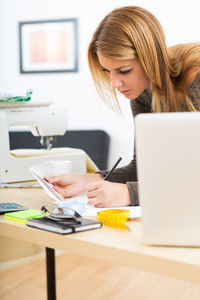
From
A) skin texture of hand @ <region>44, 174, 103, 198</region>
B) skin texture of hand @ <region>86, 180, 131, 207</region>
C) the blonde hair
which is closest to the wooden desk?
skin texture of hand @ <region>86, 180, 131, 207</region>

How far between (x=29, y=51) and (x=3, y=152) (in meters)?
2.89

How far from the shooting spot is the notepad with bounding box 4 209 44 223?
1.25 m

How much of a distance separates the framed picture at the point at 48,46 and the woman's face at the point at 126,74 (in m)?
2.87

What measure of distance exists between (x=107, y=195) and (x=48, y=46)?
136 inches

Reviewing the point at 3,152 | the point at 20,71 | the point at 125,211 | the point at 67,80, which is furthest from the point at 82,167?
the point at 20,71

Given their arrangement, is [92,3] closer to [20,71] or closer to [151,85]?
[20,71]

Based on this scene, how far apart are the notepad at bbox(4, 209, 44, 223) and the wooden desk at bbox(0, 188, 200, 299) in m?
0.02

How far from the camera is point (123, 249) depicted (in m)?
1.00

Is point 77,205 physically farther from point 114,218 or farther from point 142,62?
point 142,62

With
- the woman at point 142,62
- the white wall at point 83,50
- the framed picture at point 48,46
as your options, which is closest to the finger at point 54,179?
the woman at point 142,62

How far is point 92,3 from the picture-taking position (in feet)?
14.3

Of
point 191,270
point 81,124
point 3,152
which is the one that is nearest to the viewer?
point 191,270

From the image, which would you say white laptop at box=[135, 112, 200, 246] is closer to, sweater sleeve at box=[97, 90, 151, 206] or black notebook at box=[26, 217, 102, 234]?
black notebook at box=[26, 217, 102, 234]

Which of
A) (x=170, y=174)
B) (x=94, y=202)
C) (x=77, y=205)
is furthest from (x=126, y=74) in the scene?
(x=170, y=174)
